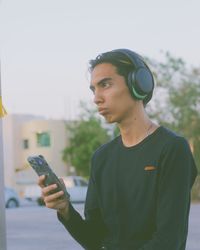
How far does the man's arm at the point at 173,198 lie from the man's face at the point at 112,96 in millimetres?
211

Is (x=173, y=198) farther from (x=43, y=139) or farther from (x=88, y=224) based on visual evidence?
(x=43, y=139)

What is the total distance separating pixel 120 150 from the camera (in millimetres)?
2434

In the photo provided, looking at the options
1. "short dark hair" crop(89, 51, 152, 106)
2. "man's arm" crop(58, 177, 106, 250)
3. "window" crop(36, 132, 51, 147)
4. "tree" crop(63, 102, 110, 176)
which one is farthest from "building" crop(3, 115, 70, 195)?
"short dark hair" crop(89, 51, 152, 106)

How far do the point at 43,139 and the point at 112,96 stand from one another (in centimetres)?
6495

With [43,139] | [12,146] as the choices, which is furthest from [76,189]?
[12,146]

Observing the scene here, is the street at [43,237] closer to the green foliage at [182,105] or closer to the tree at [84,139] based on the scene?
the green foliage at [182,105]

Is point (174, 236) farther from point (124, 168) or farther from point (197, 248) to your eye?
point (197, 248)

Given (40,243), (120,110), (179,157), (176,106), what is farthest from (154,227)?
(176,106)

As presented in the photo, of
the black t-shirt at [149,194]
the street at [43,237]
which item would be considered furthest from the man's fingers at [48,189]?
the street at [43,237]

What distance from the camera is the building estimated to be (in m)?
65.6

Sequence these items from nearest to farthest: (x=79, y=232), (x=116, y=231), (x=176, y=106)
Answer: (x=116, y=231) → (x=79, y=232) → (x=176, y=106)

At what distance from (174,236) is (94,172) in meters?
0.45

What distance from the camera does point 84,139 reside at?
54156mm

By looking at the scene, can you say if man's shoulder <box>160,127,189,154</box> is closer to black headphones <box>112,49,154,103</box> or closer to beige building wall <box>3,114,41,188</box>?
black headphones <box>112,49,154,103</box>
